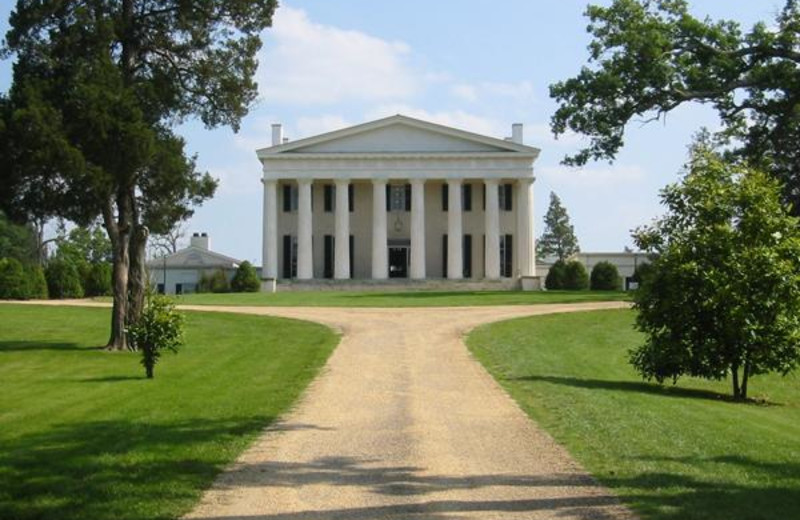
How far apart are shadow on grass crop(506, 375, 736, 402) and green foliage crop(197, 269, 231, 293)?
43.6 metres

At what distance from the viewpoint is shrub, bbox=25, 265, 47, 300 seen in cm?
4512

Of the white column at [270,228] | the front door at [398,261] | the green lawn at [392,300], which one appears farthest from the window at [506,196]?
the green lawn at [392,300]

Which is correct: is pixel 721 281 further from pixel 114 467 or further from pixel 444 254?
pixel 444 254

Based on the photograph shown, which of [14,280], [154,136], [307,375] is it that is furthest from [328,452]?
[14,280]

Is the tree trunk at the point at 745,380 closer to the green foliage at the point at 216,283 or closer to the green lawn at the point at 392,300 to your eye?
the green lawn at the point at 392,300

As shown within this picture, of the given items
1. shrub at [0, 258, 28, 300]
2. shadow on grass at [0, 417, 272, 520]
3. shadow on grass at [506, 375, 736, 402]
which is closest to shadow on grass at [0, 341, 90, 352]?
shadow on grass at [506, 375, 736, 402]

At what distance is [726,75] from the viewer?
1506 inches

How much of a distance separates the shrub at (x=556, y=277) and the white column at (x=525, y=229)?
387cm

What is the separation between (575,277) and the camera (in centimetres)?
5966

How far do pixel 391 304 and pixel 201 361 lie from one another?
57.7 feet

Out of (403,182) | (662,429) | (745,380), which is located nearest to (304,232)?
(403,182)

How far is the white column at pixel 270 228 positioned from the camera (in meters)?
65.5

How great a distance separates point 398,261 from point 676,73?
33.1m

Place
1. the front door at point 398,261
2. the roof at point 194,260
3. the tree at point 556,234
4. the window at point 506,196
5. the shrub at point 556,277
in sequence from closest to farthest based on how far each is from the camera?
the shrub at point 556,277 → the window at point 506,196 → the front door at point 398,261 → the roof at point 194,260 → the tree at point 556,234
